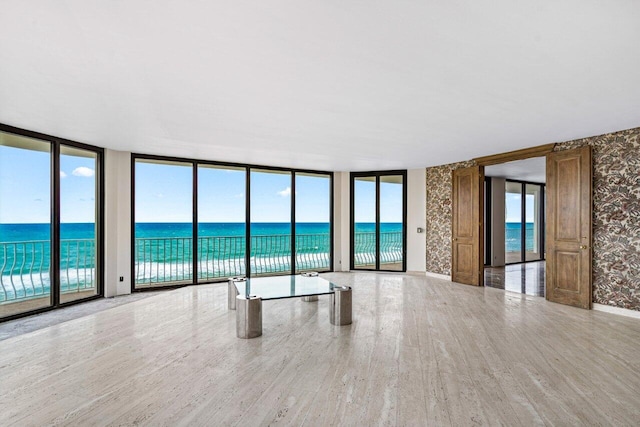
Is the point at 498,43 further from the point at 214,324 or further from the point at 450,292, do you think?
the point at 450,292

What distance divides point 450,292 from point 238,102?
15.9 feet

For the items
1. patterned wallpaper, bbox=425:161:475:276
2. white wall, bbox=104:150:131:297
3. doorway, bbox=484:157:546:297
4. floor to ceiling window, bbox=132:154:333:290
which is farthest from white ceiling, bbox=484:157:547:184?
white wall, bbox=104:150:131:297

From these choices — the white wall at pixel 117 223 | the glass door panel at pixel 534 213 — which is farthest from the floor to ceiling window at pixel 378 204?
the glass door panel at pixel 534 213

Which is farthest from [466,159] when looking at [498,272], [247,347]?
[247,347]

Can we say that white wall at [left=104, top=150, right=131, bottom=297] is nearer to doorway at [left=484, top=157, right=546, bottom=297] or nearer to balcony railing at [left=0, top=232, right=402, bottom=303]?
balcony railing at [left=0, top=232, right=402, bottom=303]

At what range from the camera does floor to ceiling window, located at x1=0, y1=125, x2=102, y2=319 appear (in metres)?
4.79

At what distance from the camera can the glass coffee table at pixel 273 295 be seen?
358 cm

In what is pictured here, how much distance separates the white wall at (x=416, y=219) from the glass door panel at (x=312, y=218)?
2.00 m

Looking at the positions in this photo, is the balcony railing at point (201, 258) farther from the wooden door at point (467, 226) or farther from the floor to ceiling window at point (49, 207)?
the wooden door at point (467, 226)

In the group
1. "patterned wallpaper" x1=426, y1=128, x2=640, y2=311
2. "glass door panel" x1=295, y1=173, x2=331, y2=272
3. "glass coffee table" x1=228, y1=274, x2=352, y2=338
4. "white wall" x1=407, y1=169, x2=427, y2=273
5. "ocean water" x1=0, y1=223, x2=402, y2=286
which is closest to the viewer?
"glass coffee table" x1=228, y1=274, x2=352, y2=338

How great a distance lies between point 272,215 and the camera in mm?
13070

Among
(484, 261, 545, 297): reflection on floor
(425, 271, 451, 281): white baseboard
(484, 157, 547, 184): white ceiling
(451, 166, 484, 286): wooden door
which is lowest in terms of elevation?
(484, 261, 545, 297): reflection on floor

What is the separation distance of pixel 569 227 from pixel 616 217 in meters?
0.58

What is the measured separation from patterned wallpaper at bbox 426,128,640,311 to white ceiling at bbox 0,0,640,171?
0.99ft
